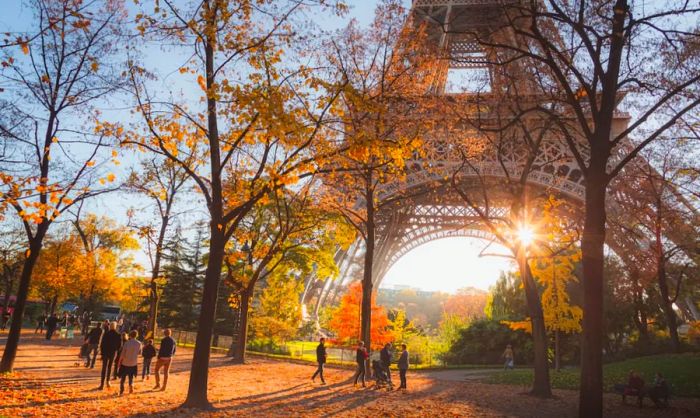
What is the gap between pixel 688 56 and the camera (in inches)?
440

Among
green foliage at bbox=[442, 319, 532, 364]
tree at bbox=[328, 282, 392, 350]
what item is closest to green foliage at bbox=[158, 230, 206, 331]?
tree at bbox=[328, 282, 392, 350]

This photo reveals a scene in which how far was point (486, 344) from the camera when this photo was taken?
30469 mm

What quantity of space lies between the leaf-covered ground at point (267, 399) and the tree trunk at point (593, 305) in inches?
115

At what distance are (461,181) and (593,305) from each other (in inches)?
644

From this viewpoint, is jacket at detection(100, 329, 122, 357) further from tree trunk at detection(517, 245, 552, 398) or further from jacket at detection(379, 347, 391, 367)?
tree trunk at detection(517, 245, 552, 398)

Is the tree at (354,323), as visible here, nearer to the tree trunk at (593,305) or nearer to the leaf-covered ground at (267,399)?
the leaf-covered ground at (267,399)

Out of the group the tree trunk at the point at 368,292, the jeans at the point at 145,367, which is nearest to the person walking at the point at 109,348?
the jeans at the point at 145,367

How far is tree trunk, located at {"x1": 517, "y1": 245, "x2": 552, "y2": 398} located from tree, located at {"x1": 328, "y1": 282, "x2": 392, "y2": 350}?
693 inches

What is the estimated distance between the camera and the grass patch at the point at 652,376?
16281 mm

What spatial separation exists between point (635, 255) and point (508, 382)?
500 inches

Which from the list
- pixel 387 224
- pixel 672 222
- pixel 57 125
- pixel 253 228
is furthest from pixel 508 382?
pixel 387 224

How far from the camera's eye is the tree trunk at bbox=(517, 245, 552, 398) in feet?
47.9

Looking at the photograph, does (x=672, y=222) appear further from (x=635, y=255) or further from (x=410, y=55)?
(x=410, y=55)

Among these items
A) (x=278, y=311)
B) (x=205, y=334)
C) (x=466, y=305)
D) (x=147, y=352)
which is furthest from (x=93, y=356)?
(x=466, y=305)
